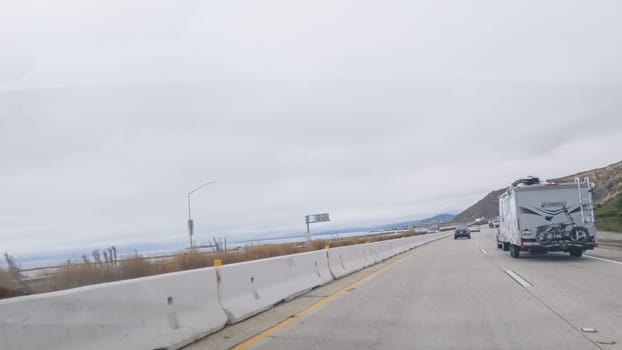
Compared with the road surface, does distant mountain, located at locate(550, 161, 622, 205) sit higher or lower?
higher

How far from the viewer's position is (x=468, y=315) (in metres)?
10.5

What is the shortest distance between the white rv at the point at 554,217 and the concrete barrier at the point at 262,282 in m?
10.2

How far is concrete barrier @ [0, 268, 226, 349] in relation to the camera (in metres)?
6.09

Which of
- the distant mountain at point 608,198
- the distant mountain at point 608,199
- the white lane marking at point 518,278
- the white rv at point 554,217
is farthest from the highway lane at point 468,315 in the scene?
the distant mountain at point 608,199

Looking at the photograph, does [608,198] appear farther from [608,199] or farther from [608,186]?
[608,186]

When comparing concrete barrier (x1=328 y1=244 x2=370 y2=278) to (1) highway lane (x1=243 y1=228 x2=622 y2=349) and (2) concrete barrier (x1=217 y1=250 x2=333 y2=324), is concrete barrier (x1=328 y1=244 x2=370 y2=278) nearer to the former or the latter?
(1) highway lane (x1=243 y1=228 x2=622 y2=349)

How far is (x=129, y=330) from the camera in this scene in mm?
7594

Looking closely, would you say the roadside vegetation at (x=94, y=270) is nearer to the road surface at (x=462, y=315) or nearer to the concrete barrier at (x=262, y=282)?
the concrete barrier at (x=262, y=282)

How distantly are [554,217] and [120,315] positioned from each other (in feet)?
61.2

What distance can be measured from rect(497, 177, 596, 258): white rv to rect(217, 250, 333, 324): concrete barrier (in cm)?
1021

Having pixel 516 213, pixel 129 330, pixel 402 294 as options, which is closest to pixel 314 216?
pixel 516 213

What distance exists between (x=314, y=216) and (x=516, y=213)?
80893 millimetres

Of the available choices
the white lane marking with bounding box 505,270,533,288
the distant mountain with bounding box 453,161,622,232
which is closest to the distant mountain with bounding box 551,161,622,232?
the distant mountain with bounding box 453,161,622,232

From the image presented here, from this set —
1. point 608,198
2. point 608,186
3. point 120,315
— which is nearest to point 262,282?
point 120,315
